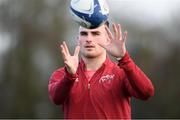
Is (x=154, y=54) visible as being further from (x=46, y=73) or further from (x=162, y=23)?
(x=46, y=73)

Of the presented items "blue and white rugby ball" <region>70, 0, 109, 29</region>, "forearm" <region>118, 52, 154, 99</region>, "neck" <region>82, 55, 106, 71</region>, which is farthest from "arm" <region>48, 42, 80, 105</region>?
"forearm" <region>118, 52, 154, 99</region>

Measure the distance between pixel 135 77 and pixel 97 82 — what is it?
58 cm

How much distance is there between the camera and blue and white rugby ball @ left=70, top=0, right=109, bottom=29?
33.0 feet

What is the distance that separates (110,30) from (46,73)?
22655 mm

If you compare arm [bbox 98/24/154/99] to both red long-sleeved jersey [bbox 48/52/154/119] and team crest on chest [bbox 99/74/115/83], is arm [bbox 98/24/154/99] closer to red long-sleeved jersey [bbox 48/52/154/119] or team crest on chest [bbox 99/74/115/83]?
red long-sleeved jersey [bbox 48/52/154/119]

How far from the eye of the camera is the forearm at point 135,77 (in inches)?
377

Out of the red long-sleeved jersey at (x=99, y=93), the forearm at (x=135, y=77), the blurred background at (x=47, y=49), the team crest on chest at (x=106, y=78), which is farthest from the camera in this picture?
the blurred background at (x=47, y=49)

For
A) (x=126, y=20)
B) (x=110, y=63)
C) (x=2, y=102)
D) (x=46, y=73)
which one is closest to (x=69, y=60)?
(x=110, y=63)

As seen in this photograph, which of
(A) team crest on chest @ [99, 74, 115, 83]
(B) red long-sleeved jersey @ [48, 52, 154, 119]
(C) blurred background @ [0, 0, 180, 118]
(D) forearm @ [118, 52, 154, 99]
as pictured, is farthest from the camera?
(C) blurred background @ [0, 0, 180, 118]

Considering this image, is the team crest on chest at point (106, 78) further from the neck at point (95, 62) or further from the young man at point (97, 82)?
the neck at point (95, 62)

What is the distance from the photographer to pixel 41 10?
35.5m

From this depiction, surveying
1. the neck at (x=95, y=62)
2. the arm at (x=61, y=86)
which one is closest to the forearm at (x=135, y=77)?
the neck at (x=95, y=62)

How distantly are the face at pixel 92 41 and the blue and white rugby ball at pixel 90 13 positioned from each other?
0.21 feet

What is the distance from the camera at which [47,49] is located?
3494 cm
